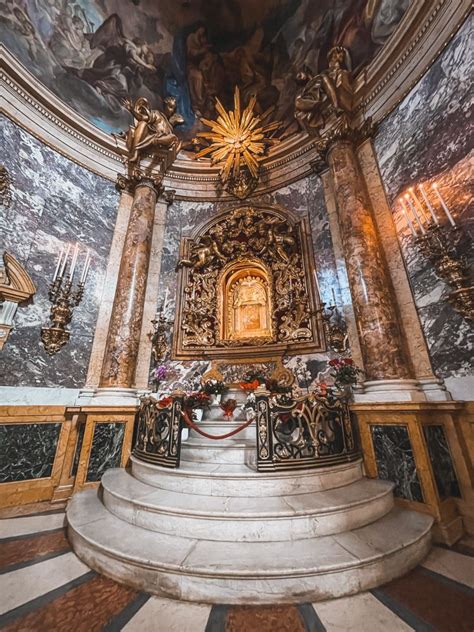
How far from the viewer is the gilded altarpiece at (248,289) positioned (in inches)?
231

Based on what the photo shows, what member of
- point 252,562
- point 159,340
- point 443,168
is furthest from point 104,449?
point 443,168

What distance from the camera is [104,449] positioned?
4.28m

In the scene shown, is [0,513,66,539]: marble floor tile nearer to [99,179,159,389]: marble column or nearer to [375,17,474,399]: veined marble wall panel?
[99,179,159,389]: marble column

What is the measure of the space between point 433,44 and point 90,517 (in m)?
8.86

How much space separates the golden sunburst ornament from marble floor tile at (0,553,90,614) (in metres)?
8.03

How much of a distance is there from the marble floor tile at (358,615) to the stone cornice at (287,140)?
24.4 ft

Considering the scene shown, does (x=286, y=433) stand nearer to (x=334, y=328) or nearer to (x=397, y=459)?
(x=397, y=459)

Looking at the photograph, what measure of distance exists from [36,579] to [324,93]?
9.31 metres

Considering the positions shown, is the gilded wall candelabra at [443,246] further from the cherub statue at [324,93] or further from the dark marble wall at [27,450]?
the dark marble wall at [27,450]

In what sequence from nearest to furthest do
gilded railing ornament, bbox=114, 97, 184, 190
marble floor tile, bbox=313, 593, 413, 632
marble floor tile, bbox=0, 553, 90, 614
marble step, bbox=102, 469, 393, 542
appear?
marble floor tile, bbox=313, 593, 413, 632 < marble floor tile, bbox=0, 553, 90, 614 < marble step, bbox=102, 469, 393, 542 < gilded railing ornament, bbox=114, 97, 184, 190

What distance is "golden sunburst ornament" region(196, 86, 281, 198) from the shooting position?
7.51 m

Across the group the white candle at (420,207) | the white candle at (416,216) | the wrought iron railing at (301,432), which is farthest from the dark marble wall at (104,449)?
the white candle at (420,207)

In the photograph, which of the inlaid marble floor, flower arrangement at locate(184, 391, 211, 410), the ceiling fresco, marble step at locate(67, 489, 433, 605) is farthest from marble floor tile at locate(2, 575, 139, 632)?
the ceiling fresco

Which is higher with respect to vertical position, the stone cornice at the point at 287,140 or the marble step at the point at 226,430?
the stone cornice at the point at 287,140
